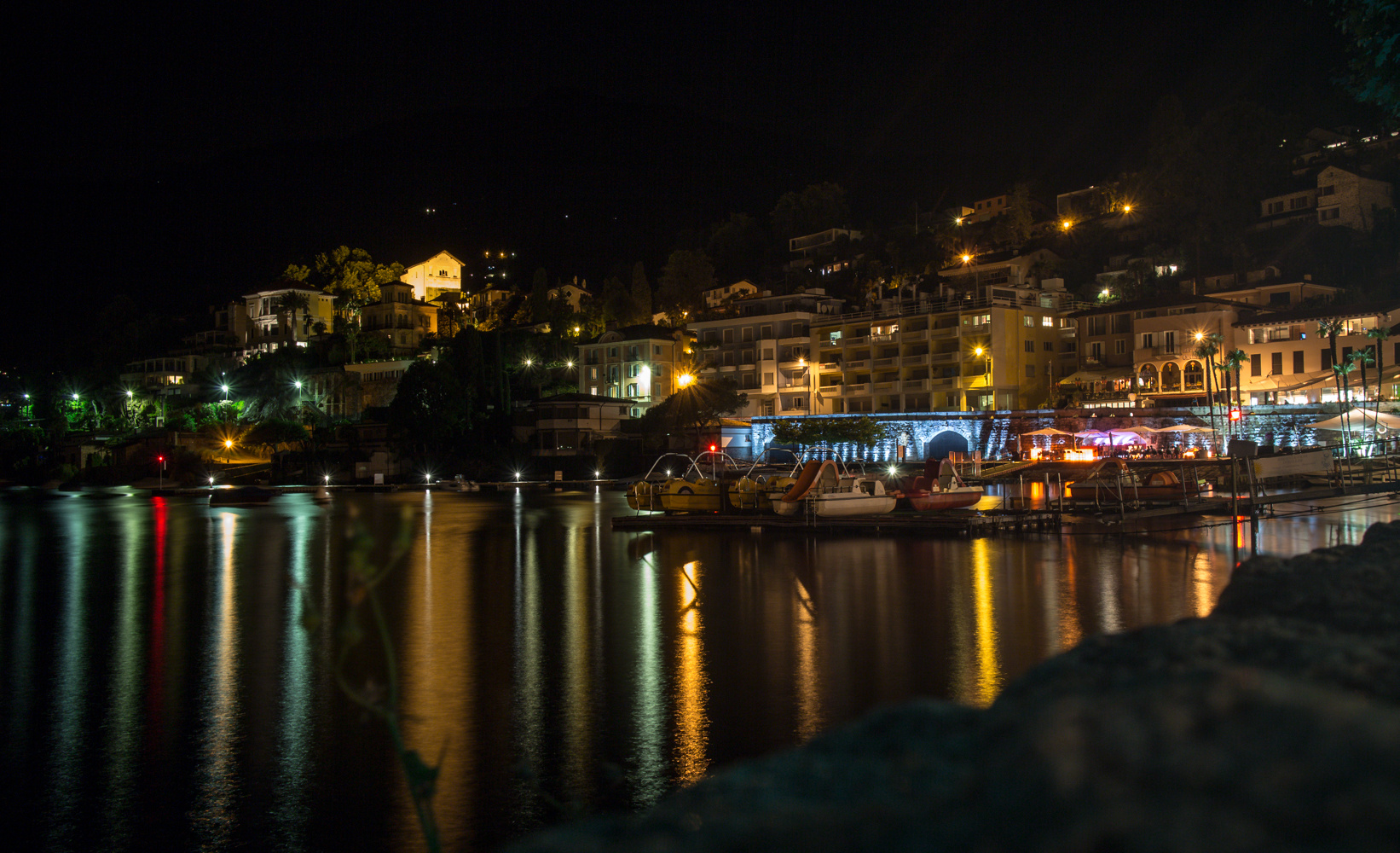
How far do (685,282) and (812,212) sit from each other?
18.5 meters

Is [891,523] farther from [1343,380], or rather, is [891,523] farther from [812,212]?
[812,212]

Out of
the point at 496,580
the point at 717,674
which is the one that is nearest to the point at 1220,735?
the point at 717,674

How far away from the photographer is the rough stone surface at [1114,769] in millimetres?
1479

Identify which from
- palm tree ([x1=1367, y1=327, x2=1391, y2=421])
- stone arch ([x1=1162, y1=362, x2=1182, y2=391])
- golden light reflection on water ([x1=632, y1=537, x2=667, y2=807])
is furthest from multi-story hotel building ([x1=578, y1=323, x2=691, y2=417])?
golden light reflection on water ([x1=632, y1=537, x2=667, y2=807])

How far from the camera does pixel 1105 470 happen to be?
34750 millimetres

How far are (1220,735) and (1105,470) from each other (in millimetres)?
36034

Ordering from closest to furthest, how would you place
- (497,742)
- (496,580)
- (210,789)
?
(210,789), (497,742), (496,580)

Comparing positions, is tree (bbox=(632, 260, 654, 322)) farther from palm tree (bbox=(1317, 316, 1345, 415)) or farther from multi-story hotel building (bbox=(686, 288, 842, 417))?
palm tree (bbox=(1317, 316, 1345, 415))

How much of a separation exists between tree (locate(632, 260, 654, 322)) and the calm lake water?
245 ft

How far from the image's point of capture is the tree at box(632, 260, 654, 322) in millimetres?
99375

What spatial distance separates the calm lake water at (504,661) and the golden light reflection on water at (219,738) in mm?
31

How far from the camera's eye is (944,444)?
66.8 m

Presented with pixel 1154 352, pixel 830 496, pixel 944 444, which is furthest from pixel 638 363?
pixel 830 496

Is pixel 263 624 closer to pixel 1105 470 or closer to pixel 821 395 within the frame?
pixel 1105 470
